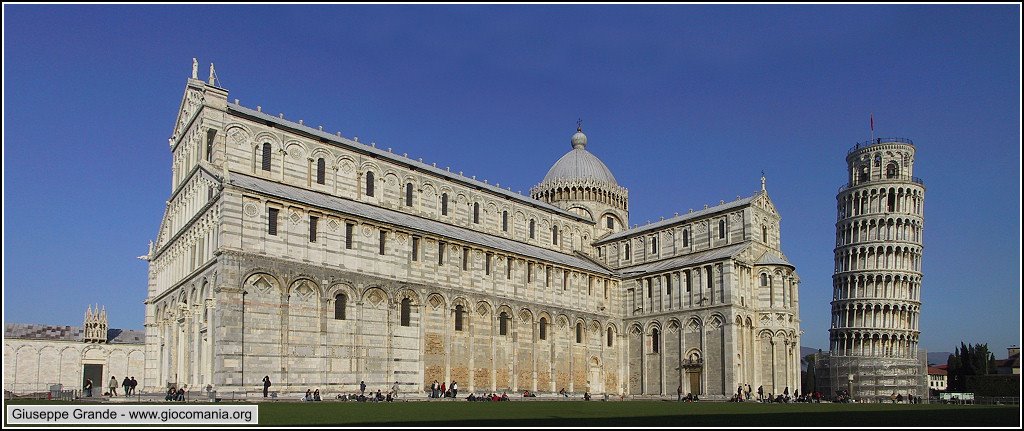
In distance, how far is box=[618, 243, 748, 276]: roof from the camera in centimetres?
5684

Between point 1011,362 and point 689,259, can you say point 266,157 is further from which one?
point 1011,362

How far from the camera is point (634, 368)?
60938mm

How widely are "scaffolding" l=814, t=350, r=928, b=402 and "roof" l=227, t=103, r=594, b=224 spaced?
104 feet

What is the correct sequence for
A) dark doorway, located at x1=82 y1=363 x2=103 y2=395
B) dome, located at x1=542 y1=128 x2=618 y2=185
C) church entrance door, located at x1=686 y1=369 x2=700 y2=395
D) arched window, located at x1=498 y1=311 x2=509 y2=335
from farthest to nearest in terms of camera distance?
1. dome, located at x1=542 y1=128 x2=618 y2=185
2. dark doorway, located at x1=82 y1=363 x2=103 y2=395
3. church entrance door, located at x1=686 y1=369 x2=700 y2=395
4. arched window, located at x1=498 y1=311 x2=509 y2=335

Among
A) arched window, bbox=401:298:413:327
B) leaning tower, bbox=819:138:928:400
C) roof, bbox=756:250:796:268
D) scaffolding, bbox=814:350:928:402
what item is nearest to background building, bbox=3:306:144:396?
arched window, bbox=401:298:413:327

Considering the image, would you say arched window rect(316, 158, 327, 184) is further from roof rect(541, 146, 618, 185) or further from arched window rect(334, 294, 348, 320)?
roof rect(541, 146, 618, 185)

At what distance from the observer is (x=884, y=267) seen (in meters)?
82.2

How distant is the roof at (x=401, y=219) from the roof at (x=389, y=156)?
11.8 ft

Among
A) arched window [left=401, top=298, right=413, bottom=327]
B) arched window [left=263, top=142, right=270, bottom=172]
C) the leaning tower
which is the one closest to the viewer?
arched window [left=401, top=298, right=413, bottom=327]

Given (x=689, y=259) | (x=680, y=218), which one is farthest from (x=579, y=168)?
(x=689, y=259)

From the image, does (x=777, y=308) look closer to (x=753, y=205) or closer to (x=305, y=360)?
(x=753, y=205)

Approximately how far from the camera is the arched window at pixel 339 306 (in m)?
43.6

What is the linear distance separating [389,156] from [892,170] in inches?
2163

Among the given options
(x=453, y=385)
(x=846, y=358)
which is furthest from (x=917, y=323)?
(x=453, y=385)
